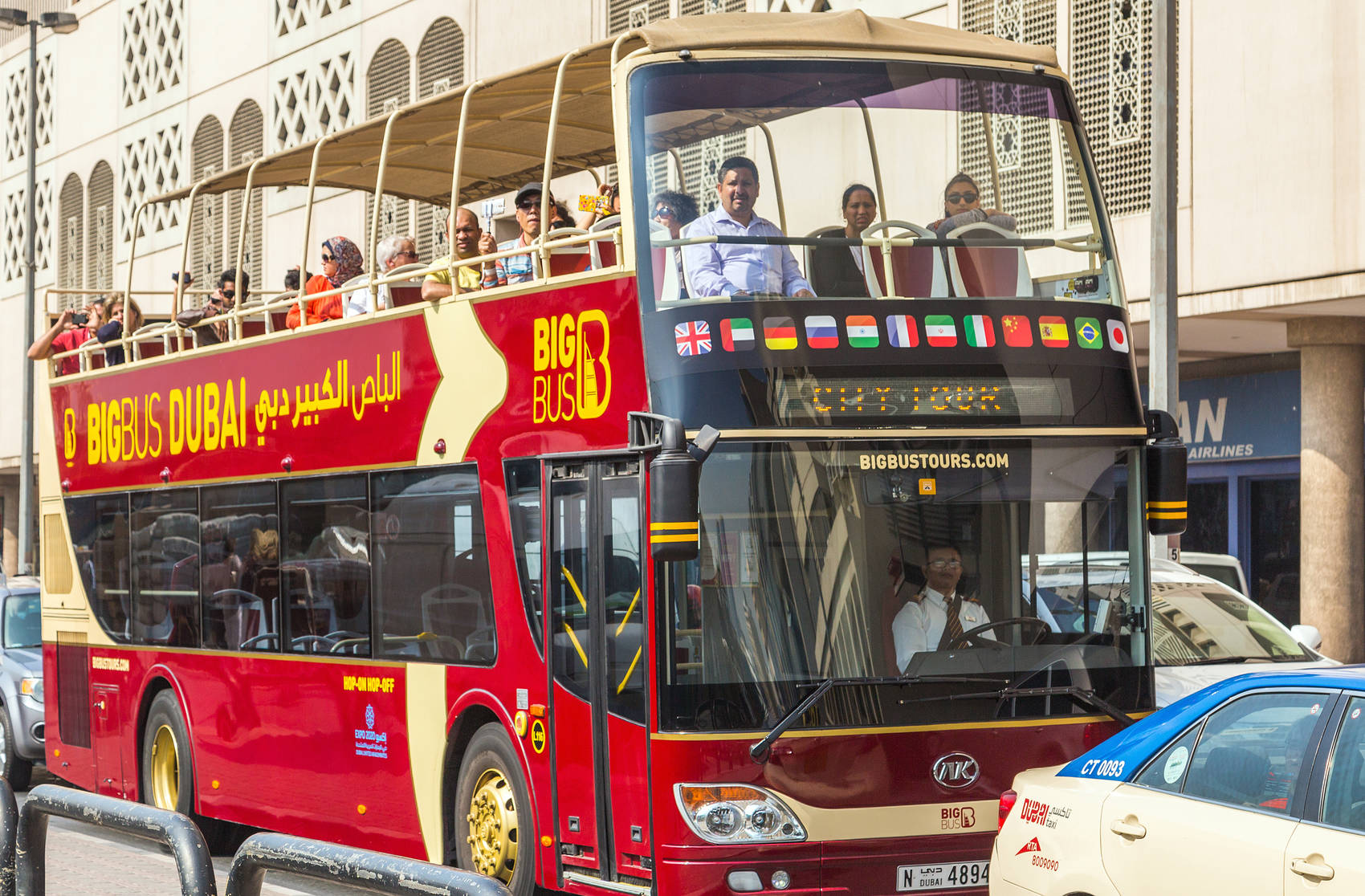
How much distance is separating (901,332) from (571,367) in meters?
1.49

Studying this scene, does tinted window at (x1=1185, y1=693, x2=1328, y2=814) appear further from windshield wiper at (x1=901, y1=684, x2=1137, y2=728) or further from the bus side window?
the bus side window

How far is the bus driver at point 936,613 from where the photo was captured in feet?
24.2

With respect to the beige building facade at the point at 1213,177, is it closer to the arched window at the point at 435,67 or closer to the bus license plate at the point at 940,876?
the arched window at the point at 435,67

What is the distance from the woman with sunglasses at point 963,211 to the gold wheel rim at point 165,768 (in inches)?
269

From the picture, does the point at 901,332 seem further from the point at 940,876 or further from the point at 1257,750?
the point at 1257,750

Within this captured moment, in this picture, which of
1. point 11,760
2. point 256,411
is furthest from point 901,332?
point 11,760

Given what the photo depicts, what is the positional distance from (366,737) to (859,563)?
3703 millimetres

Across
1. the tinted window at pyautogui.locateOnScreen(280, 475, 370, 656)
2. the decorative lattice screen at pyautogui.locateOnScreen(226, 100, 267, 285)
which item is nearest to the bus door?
the tinted window at pyautogui.locateOnScreen(280, 475, 370, 656)

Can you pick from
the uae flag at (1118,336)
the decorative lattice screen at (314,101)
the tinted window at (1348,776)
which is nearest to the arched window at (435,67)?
the decorative lattice screen at (314,101)

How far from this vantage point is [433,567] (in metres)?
9.43

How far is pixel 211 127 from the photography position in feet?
124

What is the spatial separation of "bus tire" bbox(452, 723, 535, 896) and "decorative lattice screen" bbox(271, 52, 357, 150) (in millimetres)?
24892

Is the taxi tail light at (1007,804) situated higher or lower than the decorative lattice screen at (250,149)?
lower

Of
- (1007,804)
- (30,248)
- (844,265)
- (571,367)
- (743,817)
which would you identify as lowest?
(743,817)
